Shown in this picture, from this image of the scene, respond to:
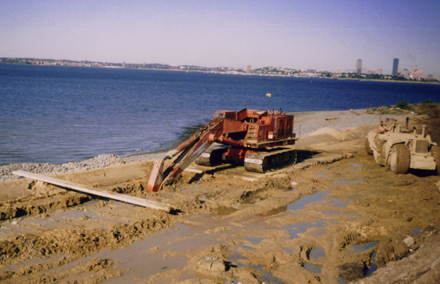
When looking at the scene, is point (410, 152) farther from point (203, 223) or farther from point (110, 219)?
point (110, 219)

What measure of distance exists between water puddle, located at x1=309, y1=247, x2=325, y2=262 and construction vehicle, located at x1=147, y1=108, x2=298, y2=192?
211 inches

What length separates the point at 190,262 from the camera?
6805 mm

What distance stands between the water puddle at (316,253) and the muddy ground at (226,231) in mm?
43

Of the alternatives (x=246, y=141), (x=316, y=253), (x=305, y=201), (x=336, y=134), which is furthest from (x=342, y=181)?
(x=336, y=134)

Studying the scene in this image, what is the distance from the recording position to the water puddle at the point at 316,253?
23.8 ft

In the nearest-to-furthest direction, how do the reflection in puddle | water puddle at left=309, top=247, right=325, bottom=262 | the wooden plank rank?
the reflection in puddle
water puddle at left=309, top=247, right=325, bottom=262
the wooden plank

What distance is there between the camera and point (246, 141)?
13969mm

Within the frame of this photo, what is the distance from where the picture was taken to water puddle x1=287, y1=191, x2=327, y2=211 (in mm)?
10562

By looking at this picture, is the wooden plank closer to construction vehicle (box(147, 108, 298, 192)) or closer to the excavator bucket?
the excavator bucket

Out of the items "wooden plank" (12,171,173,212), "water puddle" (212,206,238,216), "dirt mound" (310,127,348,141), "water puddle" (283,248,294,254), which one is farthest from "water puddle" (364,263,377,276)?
"dirt mound" (310,127,348,141)

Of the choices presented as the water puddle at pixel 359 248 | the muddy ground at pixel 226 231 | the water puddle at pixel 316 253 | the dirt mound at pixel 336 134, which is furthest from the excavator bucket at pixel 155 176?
the dirt mound at pixel 336 134

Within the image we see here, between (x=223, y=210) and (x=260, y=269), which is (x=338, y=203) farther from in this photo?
(x=260, y=269)

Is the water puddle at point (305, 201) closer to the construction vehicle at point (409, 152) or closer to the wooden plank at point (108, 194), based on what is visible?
the wooden plank at point (108, 194)

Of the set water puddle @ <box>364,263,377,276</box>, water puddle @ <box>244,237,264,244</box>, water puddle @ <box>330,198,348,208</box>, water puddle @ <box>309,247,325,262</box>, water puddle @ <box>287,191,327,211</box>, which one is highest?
water puddle @ <box>244,237,264,244</box>
